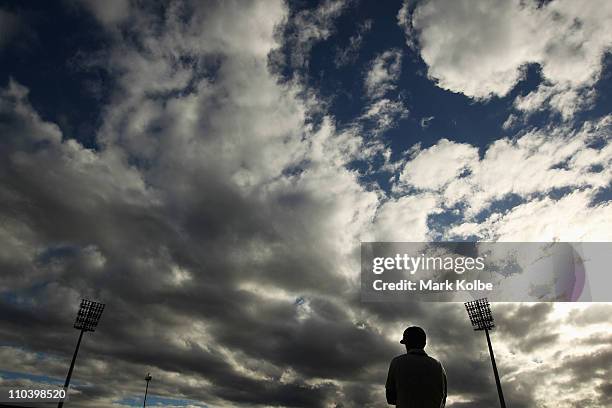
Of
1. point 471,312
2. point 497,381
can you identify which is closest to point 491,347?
point 497,381

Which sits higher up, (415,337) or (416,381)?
(415,337)

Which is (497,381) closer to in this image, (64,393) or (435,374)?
(435,374)

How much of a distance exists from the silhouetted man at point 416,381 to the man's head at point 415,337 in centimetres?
1

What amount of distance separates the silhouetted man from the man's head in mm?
12

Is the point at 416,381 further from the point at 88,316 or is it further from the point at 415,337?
the point at 88,316

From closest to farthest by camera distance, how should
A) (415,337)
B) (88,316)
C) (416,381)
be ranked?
(416,381) < (415,337) < (88,316)

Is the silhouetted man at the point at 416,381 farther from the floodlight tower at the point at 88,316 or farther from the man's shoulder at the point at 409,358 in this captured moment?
the floodlight tower at the point at 88,316

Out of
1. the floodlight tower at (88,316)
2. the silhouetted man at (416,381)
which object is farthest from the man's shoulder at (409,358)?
the floodlight tower at (88,316)

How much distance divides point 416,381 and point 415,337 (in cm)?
50

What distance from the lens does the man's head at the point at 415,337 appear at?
4.71 metres

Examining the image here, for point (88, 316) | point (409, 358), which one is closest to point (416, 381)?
point (409, 358)

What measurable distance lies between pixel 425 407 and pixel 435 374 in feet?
1.25

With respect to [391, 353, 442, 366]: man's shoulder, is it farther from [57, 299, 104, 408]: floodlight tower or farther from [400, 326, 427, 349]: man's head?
[57, 299, 104, 408]: floodlight tower

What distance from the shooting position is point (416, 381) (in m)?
4.45
